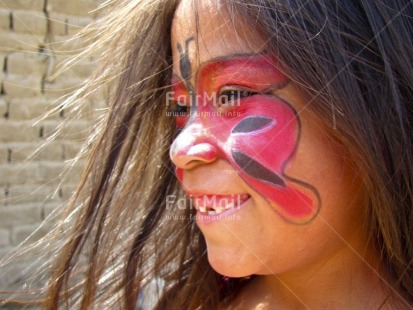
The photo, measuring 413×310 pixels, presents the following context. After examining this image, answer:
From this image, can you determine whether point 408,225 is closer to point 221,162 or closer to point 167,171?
point 221,162

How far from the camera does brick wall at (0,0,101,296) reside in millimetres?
2752

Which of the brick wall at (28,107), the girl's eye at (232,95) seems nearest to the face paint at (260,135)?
the girl's eye at (232,95)

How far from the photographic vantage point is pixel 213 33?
112 cm

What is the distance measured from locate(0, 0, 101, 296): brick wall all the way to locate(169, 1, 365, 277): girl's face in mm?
1665

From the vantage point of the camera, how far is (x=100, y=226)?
4.75 feet

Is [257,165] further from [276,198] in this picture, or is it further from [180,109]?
[180,109]

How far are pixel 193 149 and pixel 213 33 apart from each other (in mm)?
245

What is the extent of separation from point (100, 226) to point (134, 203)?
0.12m

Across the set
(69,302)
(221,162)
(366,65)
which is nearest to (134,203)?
(69,302)

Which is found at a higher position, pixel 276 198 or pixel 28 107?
pixel 28 107

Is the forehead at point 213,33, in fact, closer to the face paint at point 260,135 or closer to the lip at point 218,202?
the face paint at point 260,135

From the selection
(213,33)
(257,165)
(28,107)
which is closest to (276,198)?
(257,165)

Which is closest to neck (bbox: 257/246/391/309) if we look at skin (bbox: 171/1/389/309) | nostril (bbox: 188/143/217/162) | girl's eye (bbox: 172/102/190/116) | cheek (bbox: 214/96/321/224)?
skin (bbox: 171/1/389/309)

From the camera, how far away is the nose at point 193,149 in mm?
1100
